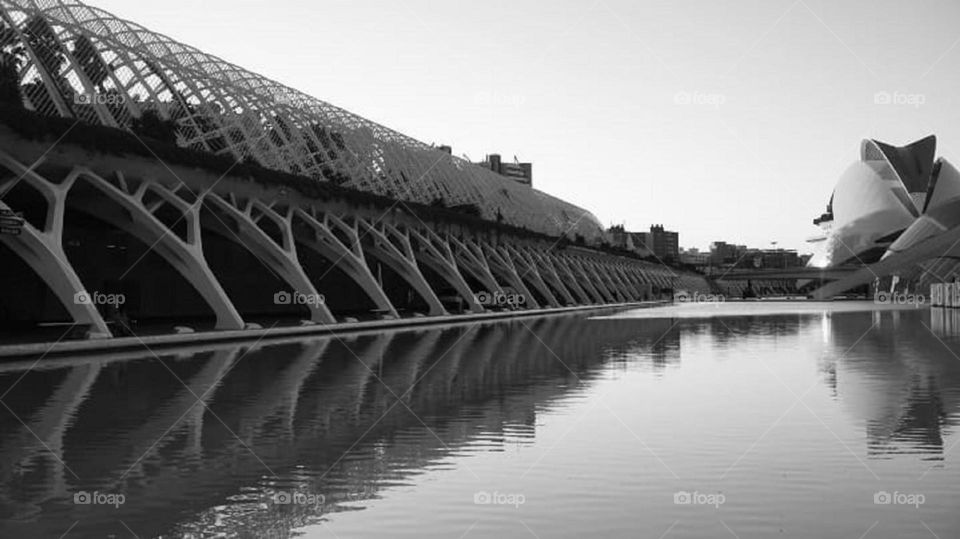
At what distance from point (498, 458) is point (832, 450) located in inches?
128

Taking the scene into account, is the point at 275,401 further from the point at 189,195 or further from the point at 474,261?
the point at 474,261

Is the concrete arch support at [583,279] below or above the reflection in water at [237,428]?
above

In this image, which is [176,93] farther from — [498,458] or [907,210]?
[907,210]

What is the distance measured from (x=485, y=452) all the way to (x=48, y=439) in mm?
4766

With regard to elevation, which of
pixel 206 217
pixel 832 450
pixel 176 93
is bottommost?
pixel 832 450

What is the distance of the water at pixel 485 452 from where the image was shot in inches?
252

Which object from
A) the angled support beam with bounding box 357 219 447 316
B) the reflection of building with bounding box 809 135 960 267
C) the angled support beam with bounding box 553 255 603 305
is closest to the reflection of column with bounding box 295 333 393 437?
the angled support beam with bounding box 357 219 447 316

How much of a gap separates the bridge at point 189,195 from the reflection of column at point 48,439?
12126 mm

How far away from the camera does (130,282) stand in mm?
40938

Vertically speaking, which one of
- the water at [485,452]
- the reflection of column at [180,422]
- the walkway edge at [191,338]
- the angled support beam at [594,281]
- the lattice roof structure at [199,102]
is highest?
the lattice roof structure at [199,102]

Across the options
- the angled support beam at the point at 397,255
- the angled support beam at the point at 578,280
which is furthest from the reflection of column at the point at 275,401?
the angled support beam at the point at 578,280

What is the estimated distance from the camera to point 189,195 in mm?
34344

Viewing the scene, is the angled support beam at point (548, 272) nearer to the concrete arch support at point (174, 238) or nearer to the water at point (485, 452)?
the concrete arch support at point (174, 238)

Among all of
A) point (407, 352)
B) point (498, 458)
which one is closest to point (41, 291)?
point (407, 352)
